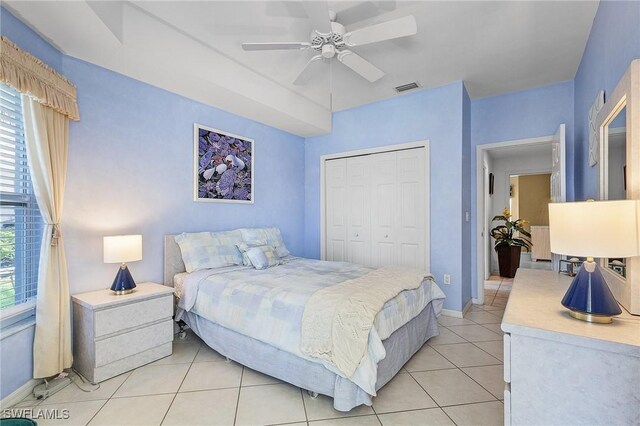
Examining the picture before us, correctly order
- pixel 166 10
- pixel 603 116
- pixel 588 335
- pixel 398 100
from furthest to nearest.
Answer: pixel 398 100
pixel 166 10
pixel 603 116
pixel 588 335

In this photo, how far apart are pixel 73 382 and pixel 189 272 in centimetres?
114

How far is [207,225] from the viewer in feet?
11.7

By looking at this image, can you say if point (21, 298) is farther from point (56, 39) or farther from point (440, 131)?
point (440, 131)

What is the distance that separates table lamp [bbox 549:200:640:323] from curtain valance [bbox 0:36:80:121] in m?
3.07

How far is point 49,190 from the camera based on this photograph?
219 centimetres

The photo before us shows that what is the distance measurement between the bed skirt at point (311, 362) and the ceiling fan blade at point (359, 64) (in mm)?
2194

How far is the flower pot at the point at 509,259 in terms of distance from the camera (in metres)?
5.92

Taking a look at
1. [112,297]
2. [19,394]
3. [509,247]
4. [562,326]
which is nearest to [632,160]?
[562,326]

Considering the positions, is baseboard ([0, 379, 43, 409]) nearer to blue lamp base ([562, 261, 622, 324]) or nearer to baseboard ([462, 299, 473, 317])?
blue lamp base ([562, 261, 622, 324])

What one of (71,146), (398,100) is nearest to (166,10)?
(71,146)

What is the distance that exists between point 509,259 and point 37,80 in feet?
23.1

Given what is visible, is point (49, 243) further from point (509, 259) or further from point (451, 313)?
point (509, 259)

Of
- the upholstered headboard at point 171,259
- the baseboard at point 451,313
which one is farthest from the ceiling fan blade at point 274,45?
the baseboard at point 451,313

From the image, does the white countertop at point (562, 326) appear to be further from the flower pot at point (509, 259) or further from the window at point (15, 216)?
the flower pot at point (509, 259)
